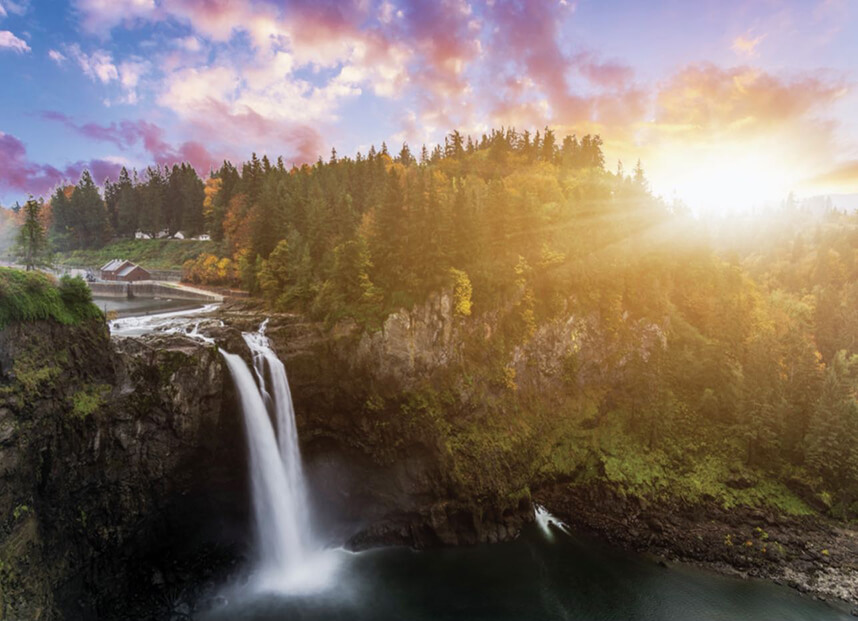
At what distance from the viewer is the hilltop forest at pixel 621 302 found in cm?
3119

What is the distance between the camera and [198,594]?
22.3 metres

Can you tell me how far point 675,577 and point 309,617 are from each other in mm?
21299

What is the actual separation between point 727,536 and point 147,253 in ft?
256

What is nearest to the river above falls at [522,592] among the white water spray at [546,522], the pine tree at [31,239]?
the white water spray at [546,522]

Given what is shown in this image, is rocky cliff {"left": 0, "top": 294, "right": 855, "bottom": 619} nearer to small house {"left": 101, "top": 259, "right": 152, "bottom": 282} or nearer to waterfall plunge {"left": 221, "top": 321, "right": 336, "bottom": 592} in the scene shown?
waterfall plunge {"left": 221, "top": 321, "right": 336, "bottom": 592}

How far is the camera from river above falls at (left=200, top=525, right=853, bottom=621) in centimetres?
2244

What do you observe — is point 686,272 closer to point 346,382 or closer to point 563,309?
point 563,309

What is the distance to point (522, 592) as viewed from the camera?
24.1 m

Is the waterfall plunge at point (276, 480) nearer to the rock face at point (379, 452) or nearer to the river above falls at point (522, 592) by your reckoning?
the rock face at point (379, 452)

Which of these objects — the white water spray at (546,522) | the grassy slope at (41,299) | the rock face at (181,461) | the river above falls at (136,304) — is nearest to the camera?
the rock face at (181,461)

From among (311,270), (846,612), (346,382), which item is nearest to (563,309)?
(346,382)

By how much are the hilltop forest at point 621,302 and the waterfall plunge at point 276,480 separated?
6.16 m

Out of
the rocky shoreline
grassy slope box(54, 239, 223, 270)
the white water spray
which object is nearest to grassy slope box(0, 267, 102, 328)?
the white water spray

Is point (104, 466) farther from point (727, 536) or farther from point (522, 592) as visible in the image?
point (727, 536)
